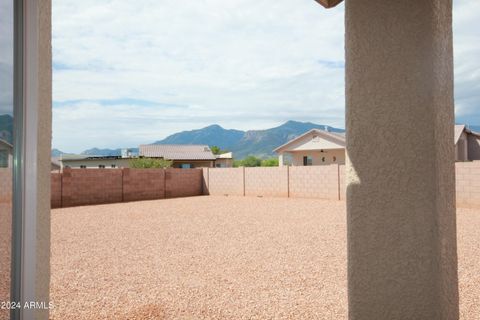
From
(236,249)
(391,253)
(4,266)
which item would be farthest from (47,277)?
(236,249)

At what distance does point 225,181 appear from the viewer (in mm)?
18719

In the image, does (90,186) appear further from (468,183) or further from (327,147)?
(327,147)

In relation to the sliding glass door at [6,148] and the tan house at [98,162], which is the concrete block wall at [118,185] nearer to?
the sliding glass door at [6,148]

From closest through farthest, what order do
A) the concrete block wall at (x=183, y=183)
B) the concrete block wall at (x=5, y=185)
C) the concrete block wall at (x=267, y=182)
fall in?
the concrete block wall at (x=5, y=185)
the concrete block wall at (x=267, y=182)
the concrete block wall at (x=183, y=183)

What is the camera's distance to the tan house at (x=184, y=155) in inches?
1511

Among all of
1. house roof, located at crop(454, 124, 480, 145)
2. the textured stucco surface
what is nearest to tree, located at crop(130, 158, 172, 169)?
house roof, located at crop(454, 124, 480, 145)

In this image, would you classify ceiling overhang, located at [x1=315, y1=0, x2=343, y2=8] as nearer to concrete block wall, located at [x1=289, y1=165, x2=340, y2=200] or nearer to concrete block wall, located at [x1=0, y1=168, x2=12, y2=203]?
concrete block wall, located at [x1=0, y1=168, x2=12, y2=203]

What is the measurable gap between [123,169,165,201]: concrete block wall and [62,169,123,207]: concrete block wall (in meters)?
0.33

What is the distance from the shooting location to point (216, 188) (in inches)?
752

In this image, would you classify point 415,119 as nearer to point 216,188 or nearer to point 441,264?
point 441,264

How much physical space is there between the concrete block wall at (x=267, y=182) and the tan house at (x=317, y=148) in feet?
38.9

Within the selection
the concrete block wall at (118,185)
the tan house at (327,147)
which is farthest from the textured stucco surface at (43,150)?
the tan house at (327,147)

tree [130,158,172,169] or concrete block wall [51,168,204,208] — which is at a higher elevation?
tree [130,158,172,169]

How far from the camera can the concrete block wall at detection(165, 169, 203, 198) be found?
17.9 meters
